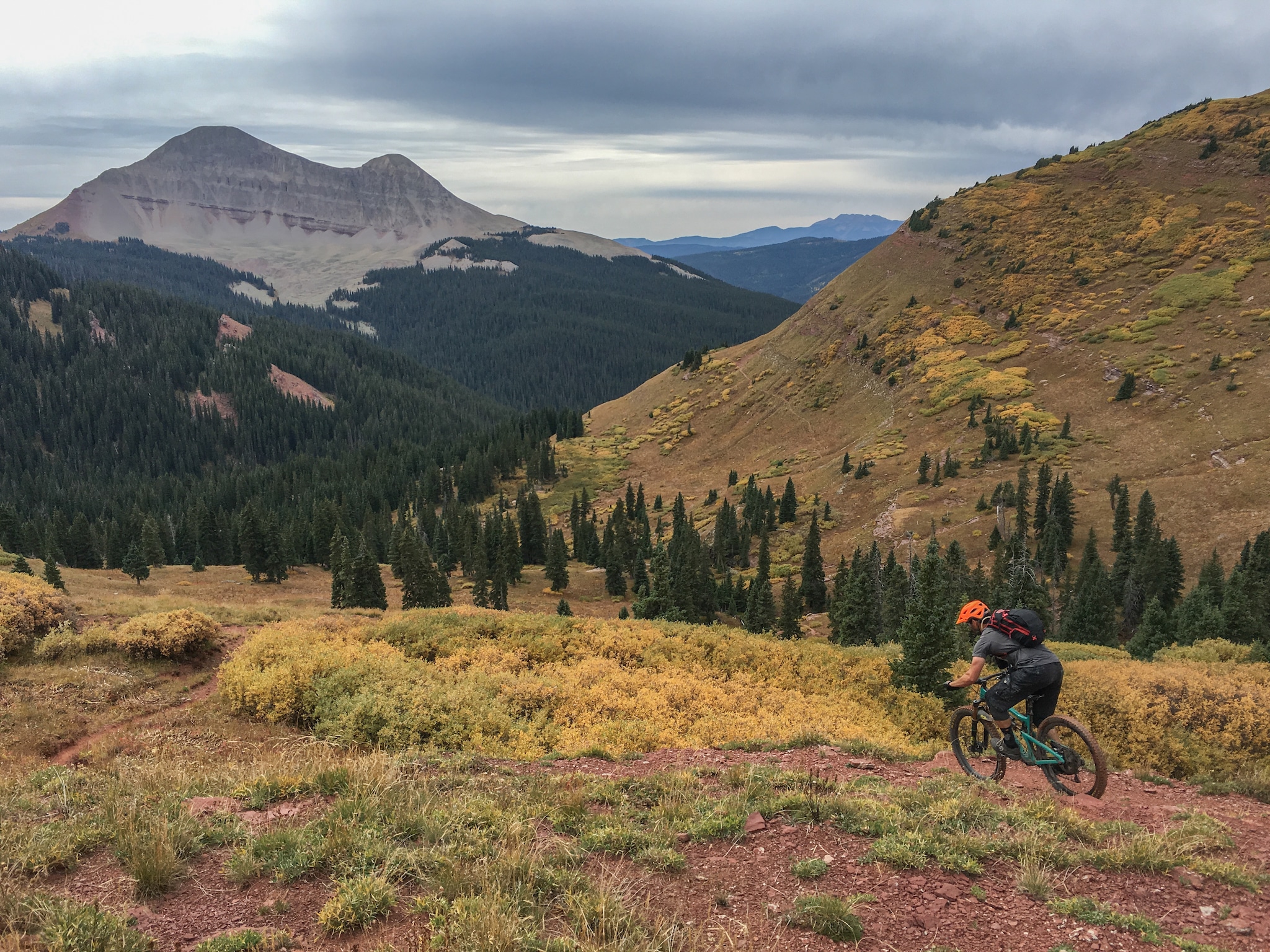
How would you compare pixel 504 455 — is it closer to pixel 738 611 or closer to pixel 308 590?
pixel 308 590

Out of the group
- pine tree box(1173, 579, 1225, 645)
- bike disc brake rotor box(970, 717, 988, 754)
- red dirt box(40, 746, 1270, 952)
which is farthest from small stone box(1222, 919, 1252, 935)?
pine tree box(1173, 579, 1225, 645)

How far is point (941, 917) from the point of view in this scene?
288 inches

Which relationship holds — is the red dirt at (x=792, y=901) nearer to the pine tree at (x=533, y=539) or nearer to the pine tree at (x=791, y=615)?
the pine tree at (x=791, y=615)

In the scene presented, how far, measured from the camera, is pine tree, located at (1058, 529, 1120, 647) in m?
56.1

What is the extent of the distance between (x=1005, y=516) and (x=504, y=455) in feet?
390

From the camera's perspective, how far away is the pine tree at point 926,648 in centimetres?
2272

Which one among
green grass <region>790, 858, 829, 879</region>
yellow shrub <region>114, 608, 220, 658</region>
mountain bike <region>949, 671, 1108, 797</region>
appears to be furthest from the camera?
yellow shrub <region>114, 608, 220, 658</region>

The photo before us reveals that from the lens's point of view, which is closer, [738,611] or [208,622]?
[208,622]

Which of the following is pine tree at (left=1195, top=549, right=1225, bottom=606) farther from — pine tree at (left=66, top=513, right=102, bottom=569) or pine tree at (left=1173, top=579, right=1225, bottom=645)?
pine tree at (left=66, top=513, right=102, bottom=569)

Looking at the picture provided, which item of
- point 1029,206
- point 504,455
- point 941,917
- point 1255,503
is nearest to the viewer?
point 941,917

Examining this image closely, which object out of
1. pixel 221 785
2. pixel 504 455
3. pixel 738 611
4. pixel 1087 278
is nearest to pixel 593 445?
pixel 504 455

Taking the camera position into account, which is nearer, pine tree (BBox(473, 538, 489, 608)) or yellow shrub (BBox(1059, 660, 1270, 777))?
yellow shrub (BBox(1059, 660, 1270, 777))

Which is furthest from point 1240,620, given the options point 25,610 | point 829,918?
point 25,610

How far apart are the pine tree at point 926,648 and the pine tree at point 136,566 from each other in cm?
7543
